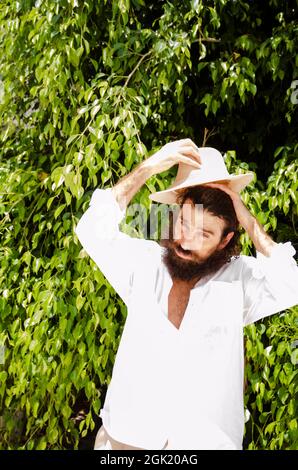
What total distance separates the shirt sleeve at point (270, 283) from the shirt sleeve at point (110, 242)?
28 cm

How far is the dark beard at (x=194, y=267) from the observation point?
6.12 ft

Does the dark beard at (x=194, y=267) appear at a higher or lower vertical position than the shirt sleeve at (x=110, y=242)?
lower

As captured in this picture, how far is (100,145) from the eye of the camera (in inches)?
100

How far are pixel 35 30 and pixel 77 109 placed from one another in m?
0.32

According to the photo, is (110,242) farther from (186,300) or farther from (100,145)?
(100,145)

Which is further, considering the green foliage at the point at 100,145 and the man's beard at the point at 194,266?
the green foliage at the point at 100,145

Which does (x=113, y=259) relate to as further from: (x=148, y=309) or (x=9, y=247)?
(x=9, y=247)

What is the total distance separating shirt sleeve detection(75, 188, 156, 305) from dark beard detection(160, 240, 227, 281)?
8 centimetres

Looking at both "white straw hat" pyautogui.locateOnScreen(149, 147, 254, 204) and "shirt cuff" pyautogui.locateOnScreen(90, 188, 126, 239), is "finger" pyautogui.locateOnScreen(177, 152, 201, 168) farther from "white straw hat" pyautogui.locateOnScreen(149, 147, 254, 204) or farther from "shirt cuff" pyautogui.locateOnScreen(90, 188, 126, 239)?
"shirt cuff" pyautogui.locateOnScreen(90, 188, 126, 239)

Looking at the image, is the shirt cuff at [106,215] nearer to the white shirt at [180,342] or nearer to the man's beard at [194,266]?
the white shirt at [180,342]

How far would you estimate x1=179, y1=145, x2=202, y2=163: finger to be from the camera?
185 cm

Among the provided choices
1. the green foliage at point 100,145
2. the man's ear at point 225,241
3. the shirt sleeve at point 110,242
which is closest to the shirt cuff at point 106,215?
the shirt sleeve at point 110,242

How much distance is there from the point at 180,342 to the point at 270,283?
Result: 270mm

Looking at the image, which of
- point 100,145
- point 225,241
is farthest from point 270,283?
point 100,145
